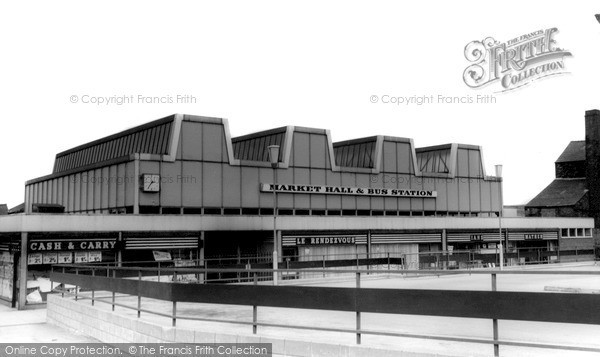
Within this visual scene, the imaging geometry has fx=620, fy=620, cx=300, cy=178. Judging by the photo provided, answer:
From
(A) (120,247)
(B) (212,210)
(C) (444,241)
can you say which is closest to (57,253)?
(A) (120,247)

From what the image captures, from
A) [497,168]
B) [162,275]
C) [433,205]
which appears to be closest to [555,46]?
[497,168]

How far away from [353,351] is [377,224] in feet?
97.6

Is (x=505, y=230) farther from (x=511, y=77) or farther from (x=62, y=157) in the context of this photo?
(x=62, y=157)

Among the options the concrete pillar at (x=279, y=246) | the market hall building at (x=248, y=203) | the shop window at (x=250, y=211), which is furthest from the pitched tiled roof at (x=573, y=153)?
the concrete pillar at (x=279, y=246)

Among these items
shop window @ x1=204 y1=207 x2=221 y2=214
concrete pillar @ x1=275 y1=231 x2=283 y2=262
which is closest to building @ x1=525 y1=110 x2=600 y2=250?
concrete pillar @ x1=275 y1=231 x2=283 y2=262

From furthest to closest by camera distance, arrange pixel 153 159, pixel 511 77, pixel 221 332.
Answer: pixel 153 159
pixel 511 77
pixel 221 332

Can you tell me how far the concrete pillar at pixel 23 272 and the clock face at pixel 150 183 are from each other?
779 cm

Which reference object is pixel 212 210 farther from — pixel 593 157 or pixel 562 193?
pixel 562 193

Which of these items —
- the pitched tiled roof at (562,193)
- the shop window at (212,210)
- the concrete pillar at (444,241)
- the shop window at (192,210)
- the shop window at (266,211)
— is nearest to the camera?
the shop window at (192,210)

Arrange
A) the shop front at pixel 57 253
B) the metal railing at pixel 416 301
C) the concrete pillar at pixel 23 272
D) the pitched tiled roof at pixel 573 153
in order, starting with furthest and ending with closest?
the pitched tiled roof at pixel 573 153 < the shop front at pixel 57 253 < the concrete pillar at pixel 23 272 < the metal railing at pixel 416 301

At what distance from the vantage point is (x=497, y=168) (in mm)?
34000

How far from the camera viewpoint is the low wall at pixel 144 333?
9.07 metres

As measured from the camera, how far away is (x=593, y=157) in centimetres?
6153

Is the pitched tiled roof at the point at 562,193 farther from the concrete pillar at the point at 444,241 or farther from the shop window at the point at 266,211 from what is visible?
the shop window at the point at 266,211
